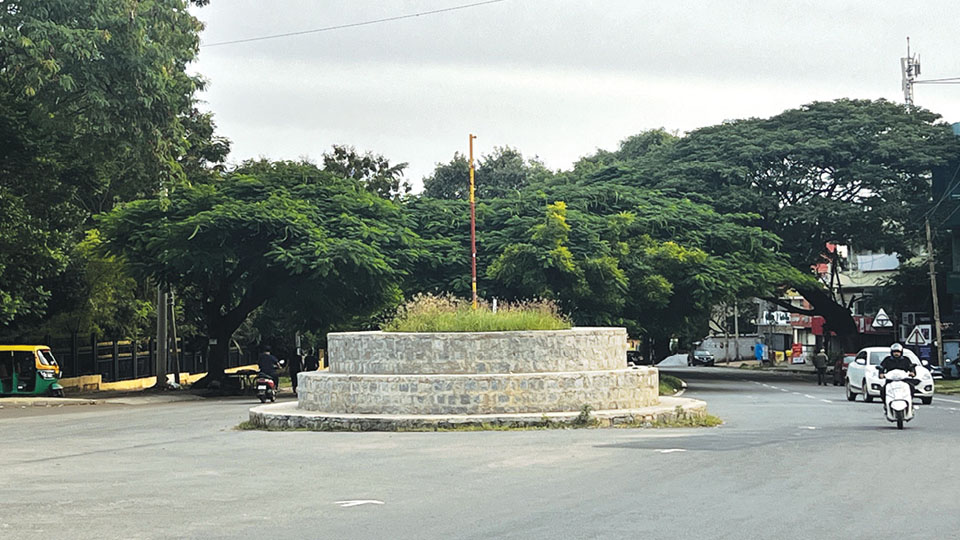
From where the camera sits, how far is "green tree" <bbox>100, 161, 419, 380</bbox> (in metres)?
36.9

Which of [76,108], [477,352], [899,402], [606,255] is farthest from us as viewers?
[606,255]

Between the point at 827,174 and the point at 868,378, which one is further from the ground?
the point at 827,174

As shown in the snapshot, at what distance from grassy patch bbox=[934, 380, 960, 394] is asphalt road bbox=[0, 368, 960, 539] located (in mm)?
21386

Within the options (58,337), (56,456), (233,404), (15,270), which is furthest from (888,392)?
(58,337)

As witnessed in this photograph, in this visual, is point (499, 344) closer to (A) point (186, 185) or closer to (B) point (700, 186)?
(A) point (186, 185)

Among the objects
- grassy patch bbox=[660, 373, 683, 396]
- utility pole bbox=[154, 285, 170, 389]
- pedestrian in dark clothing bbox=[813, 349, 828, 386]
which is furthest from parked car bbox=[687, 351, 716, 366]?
utility pole bbox=[154, 285, 170, 389]

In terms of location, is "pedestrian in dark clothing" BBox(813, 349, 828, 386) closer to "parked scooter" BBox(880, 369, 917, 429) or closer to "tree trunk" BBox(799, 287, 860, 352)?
"tree trunk" BBox(799, 287, 860, 352)

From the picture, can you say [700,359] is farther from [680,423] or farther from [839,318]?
[680,423]

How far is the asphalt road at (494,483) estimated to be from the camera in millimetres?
9109

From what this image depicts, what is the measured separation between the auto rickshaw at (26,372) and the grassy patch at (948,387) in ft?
93.2

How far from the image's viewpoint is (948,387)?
42.0m

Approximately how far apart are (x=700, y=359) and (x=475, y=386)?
6700 centimetres

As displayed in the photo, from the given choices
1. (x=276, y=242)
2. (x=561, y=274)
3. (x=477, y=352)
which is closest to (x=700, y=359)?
(x=561, y=274)

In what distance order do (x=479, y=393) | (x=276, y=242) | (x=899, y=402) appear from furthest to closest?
(x=276, y=242) < (x=479, y=393) < (x=899, y=402)
